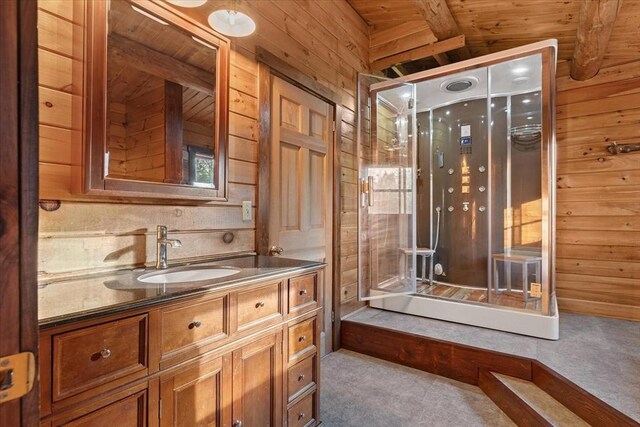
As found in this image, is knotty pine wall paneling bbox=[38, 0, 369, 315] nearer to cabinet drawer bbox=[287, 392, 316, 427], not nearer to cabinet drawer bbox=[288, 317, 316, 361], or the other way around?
cabinet drawer bbox=[288, 317, 316, 361]

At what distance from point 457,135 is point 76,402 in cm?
383

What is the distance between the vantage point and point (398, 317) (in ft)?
9.71

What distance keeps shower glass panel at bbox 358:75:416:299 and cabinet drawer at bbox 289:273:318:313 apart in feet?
4.62

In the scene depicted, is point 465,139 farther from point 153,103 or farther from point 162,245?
point 162,245

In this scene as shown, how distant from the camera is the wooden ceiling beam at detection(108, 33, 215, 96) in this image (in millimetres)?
1328

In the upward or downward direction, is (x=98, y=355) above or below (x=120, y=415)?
above

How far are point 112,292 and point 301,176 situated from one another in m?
1.55

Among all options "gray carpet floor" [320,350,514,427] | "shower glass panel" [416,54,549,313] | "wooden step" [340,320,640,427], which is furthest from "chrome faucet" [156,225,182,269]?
"shower glass panel" [416,54,549,313]

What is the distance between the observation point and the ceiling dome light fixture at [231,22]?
1.64 metres

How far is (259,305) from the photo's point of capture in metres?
1.38

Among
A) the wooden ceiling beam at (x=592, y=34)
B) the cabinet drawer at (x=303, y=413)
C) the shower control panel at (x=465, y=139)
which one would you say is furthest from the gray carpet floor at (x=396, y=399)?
the wooden ceiling beam at (x=592, y=34)

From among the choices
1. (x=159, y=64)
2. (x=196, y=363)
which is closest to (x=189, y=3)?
(x=159, y=64)

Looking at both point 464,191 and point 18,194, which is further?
point 464,191

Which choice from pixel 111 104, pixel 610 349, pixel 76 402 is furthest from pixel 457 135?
pixel 76 402
